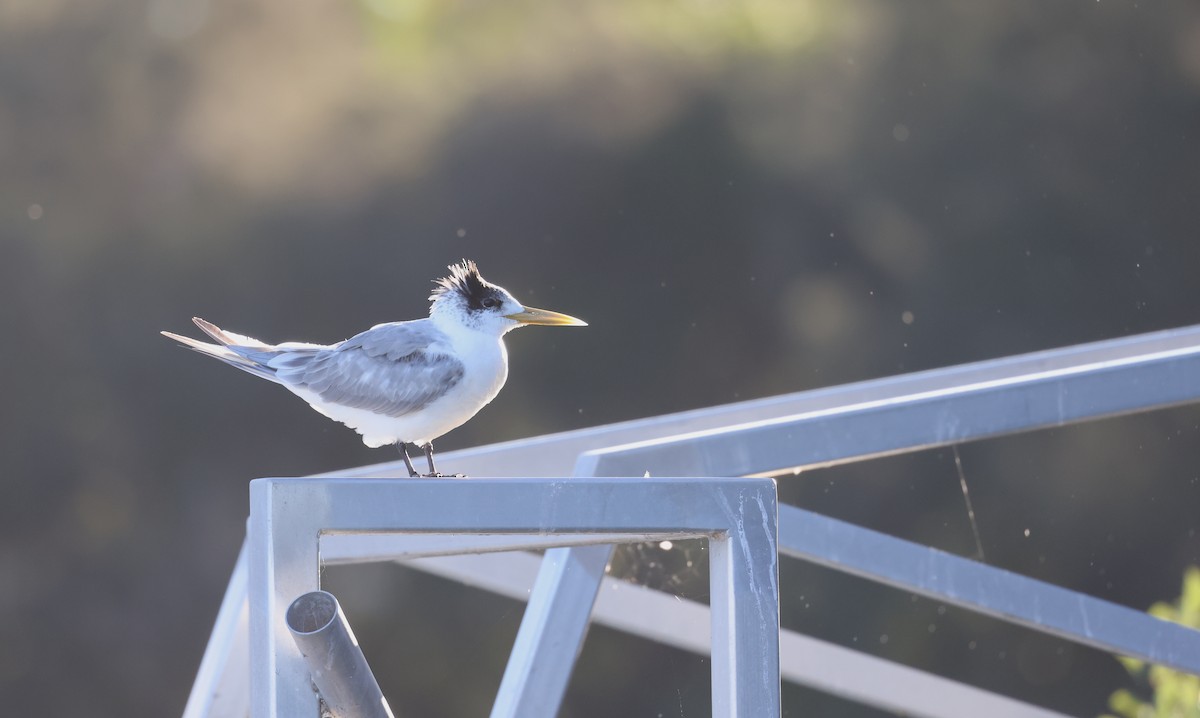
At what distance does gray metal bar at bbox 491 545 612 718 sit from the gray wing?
47 cm

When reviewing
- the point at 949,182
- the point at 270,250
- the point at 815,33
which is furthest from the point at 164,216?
the point at 949,182

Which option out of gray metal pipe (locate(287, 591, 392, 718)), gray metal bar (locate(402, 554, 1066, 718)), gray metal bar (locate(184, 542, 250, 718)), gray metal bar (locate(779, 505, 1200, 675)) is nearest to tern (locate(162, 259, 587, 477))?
gray metal bar (locate(184, 542, 250, 718))

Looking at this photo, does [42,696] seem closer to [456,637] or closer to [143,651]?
[143,651]

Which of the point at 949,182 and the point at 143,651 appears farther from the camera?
the point at 949,182

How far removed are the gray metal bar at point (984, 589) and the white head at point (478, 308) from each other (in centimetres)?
70

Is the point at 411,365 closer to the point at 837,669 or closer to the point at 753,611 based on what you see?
the point at 753,611

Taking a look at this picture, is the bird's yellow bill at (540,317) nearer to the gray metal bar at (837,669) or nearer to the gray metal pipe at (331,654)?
the gray metal bar at (837,669)

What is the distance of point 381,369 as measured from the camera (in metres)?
2.72

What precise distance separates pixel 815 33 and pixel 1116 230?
8.17 ft

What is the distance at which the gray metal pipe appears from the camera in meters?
1.44

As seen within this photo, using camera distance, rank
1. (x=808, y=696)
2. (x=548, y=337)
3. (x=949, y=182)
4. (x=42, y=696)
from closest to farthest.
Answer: (x=808, y=696), (x=42, y=696), (x=548, y=337), (x=949, y=182)

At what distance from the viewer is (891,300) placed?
28.7 feet

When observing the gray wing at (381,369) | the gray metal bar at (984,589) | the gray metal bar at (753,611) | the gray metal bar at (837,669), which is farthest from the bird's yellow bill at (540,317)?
the gray metal bar at (753,611)

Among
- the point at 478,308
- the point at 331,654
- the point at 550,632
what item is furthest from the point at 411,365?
the point at 331,654
